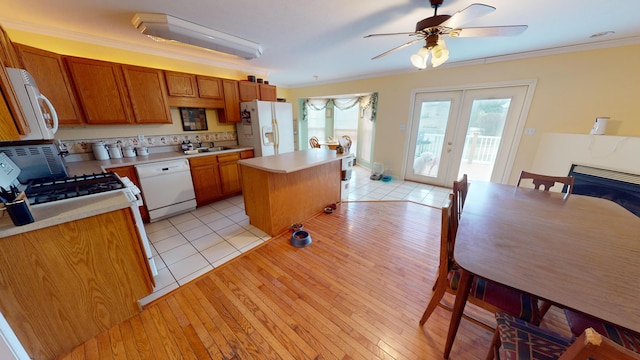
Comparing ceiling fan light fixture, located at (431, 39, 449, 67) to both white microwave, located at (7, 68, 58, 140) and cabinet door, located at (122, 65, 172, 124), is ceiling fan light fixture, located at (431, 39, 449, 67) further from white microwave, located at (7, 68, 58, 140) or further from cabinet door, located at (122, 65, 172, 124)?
cabinet door, located at (122, 65, 172, 124)

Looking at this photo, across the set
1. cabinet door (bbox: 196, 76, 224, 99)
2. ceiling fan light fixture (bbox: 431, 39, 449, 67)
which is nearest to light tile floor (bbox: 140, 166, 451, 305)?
cabinet door (bbox: 196, 76, 224, 99)

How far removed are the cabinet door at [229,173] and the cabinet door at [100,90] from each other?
1.28 meters

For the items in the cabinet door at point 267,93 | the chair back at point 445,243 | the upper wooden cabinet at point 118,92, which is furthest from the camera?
the cabinet door at point 267,93

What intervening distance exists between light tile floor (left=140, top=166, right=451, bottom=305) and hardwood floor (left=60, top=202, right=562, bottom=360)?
0.54ft

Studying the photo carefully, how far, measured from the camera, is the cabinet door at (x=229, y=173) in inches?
133

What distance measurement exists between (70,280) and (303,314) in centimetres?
144

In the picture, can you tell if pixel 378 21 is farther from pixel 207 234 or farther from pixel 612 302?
pixel 207 234

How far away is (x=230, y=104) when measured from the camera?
359 cm

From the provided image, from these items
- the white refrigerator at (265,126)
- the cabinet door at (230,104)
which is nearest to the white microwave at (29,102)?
the cabinet door at (230,104)

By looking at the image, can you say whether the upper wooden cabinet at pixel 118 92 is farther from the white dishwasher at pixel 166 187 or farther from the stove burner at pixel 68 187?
the stove burner at pixel 68 187

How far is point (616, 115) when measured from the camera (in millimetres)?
2539

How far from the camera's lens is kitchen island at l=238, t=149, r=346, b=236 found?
2.26 m

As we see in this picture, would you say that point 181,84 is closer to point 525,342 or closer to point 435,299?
point 435,299

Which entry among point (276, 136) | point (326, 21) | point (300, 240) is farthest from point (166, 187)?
point (326, 21)
